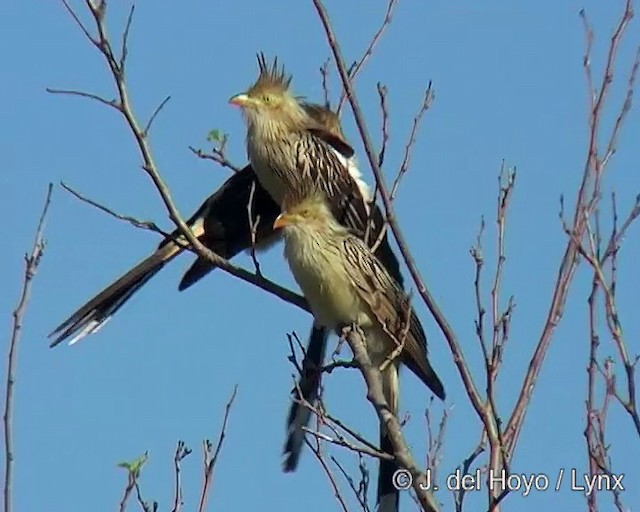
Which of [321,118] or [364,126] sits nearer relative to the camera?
[364,126]

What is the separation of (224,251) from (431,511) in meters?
3.20

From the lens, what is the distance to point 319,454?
4.08 meters

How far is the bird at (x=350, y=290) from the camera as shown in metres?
Result: 5.30

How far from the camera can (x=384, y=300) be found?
5.41 m

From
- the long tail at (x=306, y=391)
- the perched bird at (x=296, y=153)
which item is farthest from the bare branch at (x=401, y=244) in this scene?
the perched bird at (x=296, y=153)

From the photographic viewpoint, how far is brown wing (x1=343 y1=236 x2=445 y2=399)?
17.4 ft

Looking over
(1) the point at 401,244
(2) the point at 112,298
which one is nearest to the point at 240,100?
(2) the point at 112,298

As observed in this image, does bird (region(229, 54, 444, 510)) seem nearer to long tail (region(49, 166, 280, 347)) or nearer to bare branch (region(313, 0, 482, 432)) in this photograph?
long tail (region(49, 166, 280, 347))

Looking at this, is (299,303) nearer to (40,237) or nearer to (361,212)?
(361,212)

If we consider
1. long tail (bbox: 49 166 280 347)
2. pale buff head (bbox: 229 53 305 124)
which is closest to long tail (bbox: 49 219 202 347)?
long tail (bbox: 49 166 280 347)

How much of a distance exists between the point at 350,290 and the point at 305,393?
0.44m

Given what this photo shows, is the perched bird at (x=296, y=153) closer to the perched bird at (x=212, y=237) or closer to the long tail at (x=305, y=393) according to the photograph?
the perched bird at (x=212, y=237)

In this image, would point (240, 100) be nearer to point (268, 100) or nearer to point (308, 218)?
point (268, 100)

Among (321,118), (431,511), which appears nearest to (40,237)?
(431,511)
